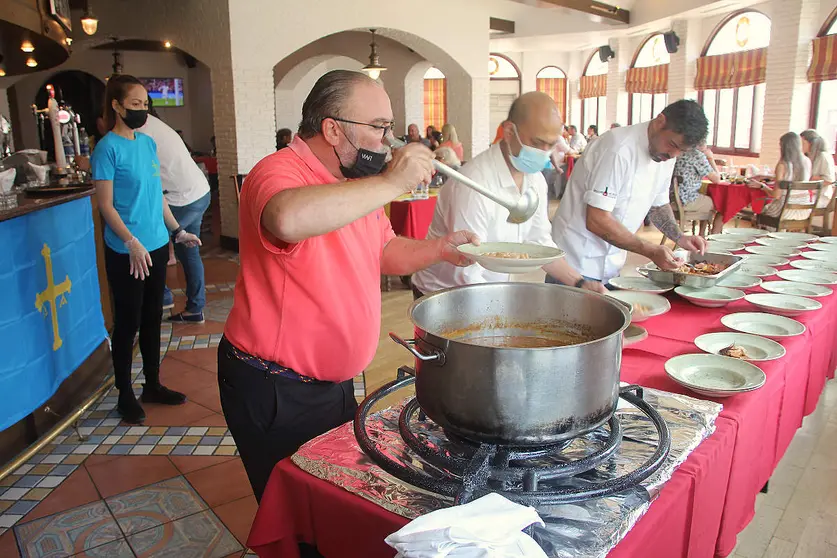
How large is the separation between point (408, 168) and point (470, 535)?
675 millimetres

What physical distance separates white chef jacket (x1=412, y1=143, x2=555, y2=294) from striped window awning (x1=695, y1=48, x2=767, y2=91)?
9.89m

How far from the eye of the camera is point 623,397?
1.34 meters

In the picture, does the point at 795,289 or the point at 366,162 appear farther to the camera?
the point at 795,289

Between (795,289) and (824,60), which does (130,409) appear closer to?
(795,289)

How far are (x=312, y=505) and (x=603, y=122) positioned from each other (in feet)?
55.8

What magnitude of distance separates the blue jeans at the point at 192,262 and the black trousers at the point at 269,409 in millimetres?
3391

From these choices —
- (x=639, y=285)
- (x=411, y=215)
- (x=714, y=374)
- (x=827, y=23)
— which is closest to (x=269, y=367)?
(x=714, y=374)

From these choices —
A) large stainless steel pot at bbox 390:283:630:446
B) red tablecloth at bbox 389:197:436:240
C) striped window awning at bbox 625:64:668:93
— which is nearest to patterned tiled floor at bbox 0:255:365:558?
large stainless steel pot at bbox 390:283:630:446

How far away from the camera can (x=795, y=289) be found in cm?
260

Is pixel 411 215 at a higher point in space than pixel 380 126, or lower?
lower

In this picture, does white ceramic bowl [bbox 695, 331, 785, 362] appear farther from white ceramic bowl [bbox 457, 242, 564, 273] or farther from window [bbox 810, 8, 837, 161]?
window [bbox 810, 8, 837, 161]

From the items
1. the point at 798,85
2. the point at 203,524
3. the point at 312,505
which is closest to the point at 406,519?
the point at 312,505

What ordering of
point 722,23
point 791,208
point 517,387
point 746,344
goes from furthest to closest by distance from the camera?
point 722,23
point 791,208
point 746,344
point 517,387

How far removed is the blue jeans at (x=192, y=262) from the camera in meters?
4.79
